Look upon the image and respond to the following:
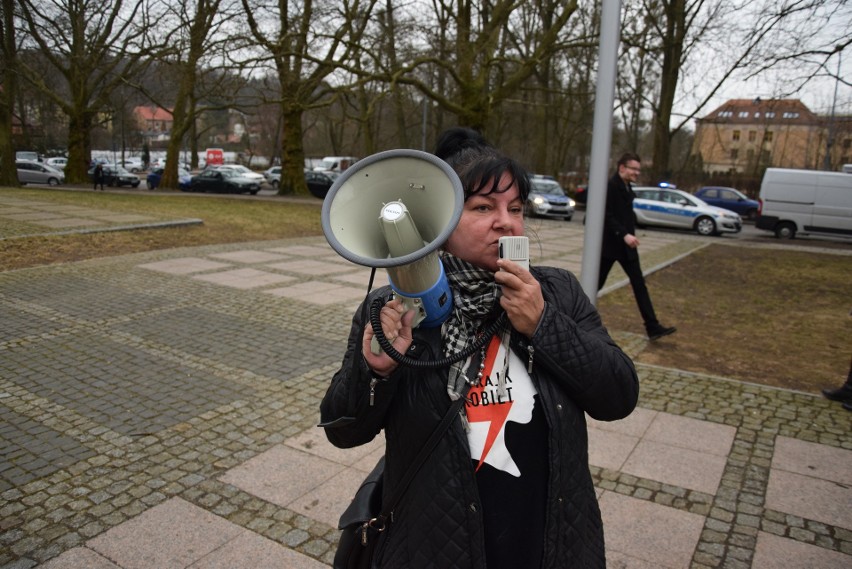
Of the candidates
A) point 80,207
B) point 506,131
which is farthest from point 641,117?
point 80,207

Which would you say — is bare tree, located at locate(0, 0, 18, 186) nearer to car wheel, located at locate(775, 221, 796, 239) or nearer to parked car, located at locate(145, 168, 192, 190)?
parked car, located at locate(145, 168, 192, 190)

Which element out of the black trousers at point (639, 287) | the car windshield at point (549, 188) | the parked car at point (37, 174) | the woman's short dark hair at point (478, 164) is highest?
the car windshield at point (549, 188)

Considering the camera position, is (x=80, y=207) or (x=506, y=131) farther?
(x=506, y=131)

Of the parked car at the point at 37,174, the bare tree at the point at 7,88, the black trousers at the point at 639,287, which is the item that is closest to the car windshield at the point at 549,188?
the black trousers at the point at 639,287

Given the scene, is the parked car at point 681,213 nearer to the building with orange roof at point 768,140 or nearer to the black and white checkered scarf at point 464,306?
the building with orange roof at point 768,140

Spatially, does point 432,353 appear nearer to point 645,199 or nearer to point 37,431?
point 37,431

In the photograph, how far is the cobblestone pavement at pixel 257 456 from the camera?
122 inches

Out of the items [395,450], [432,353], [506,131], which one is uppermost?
[506,131]

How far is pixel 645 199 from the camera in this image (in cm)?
2164

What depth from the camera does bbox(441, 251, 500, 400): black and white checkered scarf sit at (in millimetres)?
1531

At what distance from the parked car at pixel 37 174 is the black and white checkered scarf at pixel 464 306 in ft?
119

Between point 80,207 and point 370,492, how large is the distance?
1807cm

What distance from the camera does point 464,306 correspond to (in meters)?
1.55

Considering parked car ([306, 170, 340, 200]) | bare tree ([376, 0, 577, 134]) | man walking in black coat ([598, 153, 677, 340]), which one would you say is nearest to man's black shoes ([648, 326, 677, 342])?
man walking in black coat ([598, 153, 677, 340])
